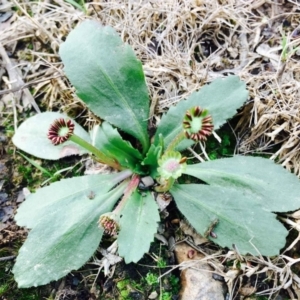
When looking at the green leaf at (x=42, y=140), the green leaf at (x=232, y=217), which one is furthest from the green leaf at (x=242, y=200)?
the green leaf at (x=42, y=140)

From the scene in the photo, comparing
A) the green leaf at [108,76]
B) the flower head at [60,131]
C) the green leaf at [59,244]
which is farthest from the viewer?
the green leaf at [108,76]

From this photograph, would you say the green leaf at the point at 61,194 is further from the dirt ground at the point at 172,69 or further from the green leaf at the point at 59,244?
the dirt ground at the point at 172,69

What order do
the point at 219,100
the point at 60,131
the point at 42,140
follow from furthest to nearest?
the point at 42,140 < the point at 219,100 < the point at 60,131

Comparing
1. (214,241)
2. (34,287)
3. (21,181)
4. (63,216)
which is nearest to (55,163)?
(21,181)

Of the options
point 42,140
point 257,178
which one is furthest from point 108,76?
point 257,178

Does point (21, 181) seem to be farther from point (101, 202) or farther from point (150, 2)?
point (150, 2)

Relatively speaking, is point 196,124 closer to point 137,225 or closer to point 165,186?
point 165,186
